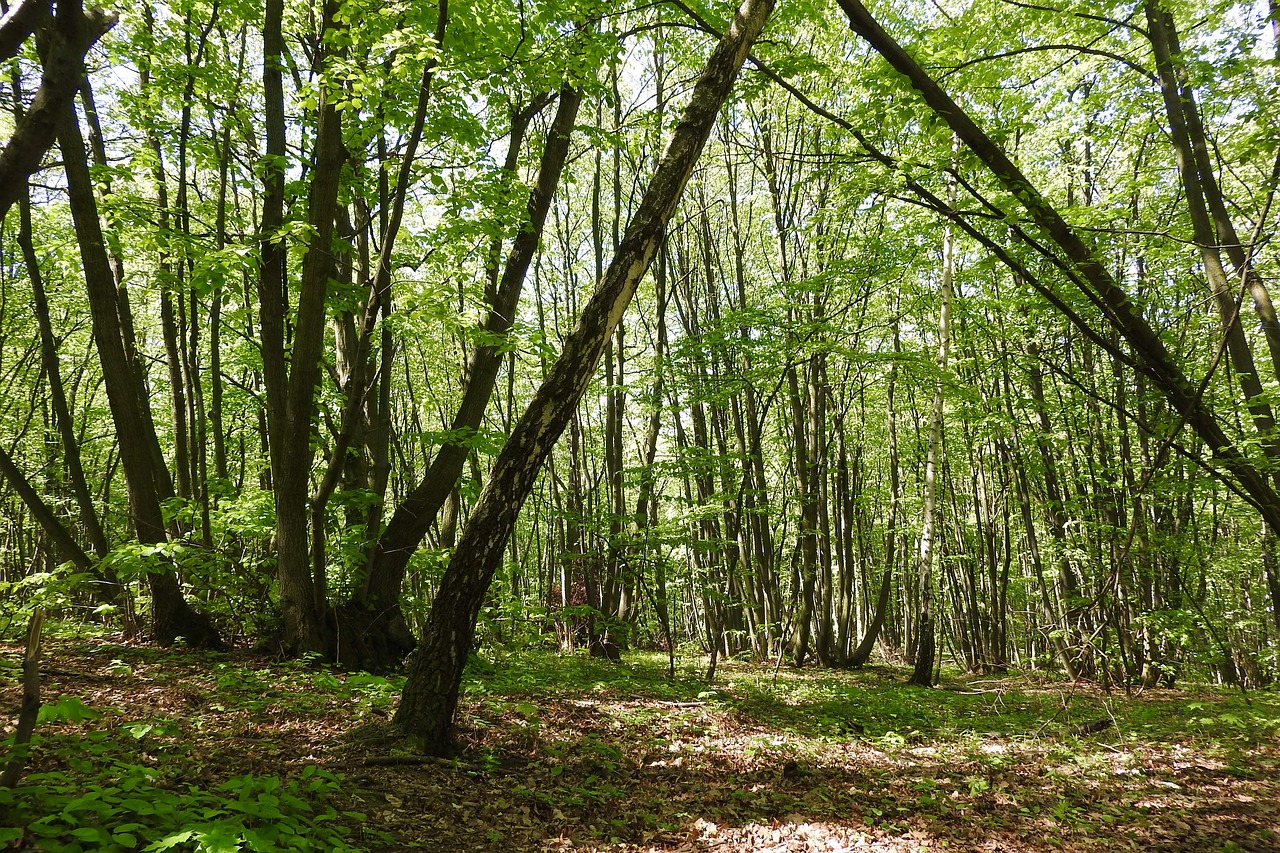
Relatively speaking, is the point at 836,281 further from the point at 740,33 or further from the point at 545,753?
the point at 545,753

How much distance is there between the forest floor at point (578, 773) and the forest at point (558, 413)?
0.05 meters

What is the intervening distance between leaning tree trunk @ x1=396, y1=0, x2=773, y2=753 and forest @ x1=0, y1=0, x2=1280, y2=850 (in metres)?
0.03

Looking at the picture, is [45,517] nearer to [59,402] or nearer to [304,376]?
[59,402]

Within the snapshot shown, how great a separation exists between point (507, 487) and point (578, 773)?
228cm

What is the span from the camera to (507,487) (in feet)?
14.4

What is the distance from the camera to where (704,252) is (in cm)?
1537

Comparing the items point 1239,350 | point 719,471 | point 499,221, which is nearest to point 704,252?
point 719,471

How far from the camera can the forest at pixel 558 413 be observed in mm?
4117

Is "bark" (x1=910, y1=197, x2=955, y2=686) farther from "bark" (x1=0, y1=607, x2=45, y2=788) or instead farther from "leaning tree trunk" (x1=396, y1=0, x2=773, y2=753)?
"bark" (x1=0, y1=607, x2=45, y2=788)

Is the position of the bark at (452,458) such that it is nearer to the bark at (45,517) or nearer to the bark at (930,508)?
the bark at (45,517)

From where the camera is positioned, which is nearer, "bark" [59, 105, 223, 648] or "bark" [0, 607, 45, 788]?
"bark" [0, 607, 45, 788]

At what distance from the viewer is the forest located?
412 cm

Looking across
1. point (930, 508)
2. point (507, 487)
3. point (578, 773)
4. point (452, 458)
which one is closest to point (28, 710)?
point (507, 487)

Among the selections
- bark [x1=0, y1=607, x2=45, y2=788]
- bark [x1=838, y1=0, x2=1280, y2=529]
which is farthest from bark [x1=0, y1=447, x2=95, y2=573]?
bark [x1=838, y1=0, x2=1280, y2=529]
